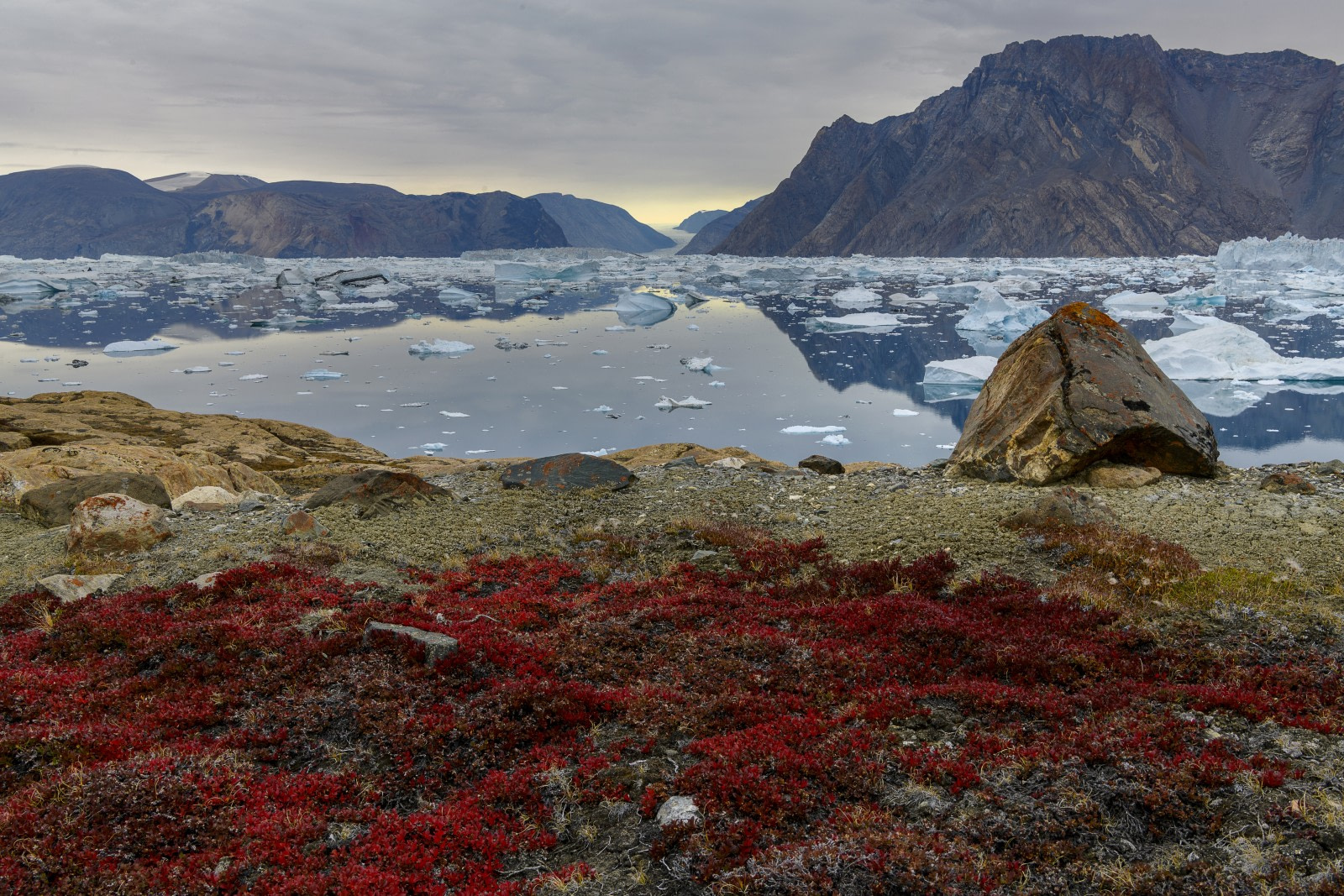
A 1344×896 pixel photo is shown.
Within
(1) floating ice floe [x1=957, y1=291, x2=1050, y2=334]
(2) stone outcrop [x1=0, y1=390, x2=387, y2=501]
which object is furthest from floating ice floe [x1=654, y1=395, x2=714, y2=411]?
(1) floating ice floe [x1=957, y1=291, x2=1050, y2=334]

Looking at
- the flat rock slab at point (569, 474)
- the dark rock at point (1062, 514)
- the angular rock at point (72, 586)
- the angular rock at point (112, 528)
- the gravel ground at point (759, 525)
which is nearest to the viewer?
the angular rock at point (72, 586)

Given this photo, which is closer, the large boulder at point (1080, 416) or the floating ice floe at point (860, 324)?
the large boulder at point (1080, 416)

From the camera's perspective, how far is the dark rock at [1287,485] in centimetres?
1259

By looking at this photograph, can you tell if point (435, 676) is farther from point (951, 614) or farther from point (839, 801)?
point (951, 614)

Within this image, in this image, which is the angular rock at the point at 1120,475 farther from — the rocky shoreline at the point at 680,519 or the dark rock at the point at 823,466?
the dark rock at the point at 823,466

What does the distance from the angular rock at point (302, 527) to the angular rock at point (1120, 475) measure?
1308 centimetres

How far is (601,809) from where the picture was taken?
527 cm

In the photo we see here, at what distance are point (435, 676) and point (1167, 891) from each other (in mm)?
5586

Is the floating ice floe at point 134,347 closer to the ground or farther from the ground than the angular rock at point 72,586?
farther from the ground

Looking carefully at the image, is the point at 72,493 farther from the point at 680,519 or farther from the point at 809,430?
the point at 809,430

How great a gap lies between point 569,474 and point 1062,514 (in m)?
8.60

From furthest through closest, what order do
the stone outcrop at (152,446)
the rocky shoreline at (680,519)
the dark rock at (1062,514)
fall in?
the stone outcrop at (152,446)
the dark rock at (1062,514)
the rocky shoreline at (680,519)

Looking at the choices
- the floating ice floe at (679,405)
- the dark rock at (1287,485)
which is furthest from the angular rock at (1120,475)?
the floating ice floe at (679,405)

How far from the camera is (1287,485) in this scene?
507 inches
